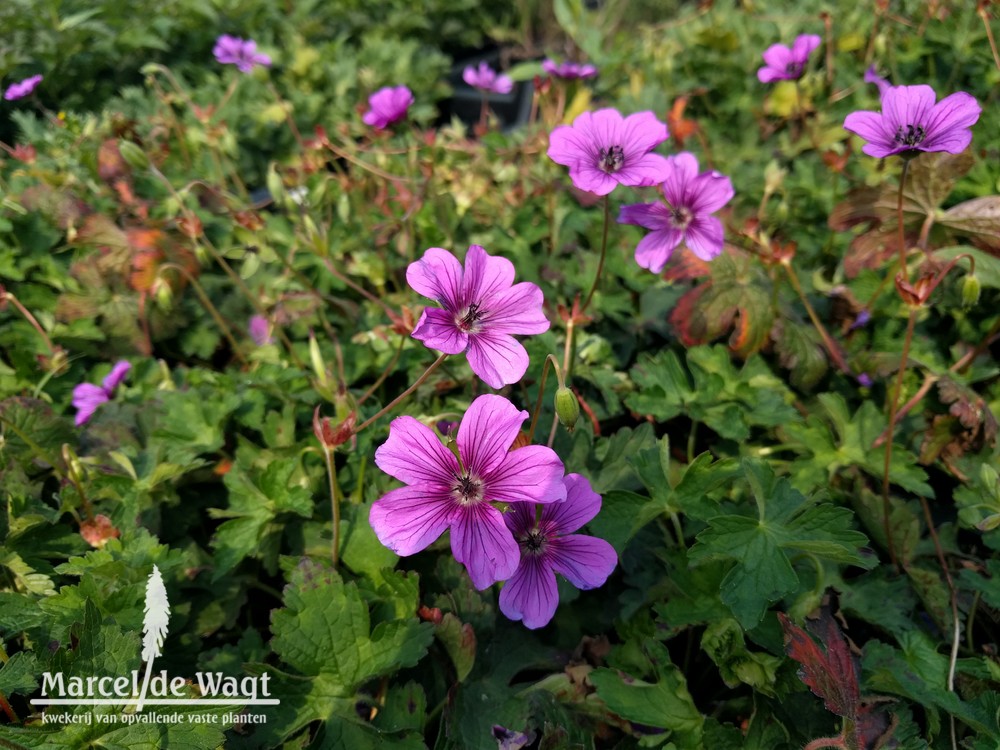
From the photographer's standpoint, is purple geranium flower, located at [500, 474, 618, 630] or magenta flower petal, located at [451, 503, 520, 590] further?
purple geranium flower, located at [500, 474, 618, 630]

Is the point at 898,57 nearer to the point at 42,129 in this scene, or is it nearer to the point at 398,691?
the point at 398,691

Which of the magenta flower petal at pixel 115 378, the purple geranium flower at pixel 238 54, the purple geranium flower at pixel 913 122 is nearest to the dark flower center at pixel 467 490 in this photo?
the purple geranium flower at pixel 913 122

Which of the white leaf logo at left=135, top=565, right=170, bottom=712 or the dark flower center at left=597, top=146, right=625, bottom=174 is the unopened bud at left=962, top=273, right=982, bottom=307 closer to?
the dark flower center at left=597, top=146, right=625, bottom=174

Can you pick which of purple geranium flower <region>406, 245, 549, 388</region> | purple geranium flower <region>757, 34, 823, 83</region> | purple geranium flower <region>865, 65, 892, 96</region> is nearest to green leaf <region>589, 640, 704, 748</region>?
purple geranium flower <region>406, 245, 549, 388</region>

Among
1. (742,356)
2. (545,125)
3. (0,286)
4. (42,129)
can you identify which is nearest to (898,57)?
(545,125)

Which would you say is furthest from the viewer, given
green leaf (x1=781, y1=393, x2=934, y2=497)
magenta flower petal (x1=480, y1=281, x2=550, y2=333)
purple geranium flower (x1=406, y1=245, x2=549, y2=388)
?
green leaf (x1=781, y1=393, x2=934, y2=497)

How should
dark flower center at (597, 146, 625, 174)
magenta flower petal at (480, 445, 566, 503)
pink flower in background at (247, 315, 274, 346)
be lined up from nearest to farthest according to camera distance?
magenta flower petal at (480, 445, 566, 503) < dark flower center at (597, 146, 625, 174) < pink flower in background at (247, 315, 274, 346)

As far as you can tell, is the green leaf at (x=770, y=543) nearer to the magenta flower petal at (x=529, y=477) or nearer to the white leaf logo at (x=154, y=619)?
the magenta flower petal at (x=529, y=477)
